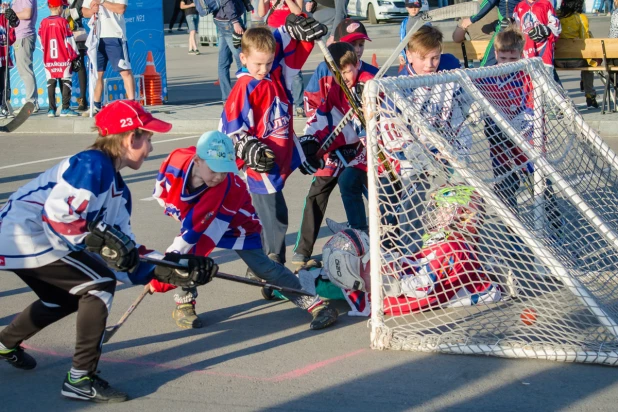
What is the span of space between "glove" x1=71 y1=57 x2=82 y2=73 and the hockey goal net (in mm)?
8170

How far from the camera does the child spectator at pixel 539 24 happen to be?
33.7ft

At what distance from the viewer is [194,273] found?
13.3ft

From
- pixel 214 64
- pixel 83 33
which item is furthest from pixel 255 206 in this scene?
pixel 214 64

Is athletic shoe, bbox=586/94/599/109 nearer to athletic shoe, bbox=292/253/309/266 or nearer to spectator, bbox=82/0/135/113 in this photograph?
spectator, bbox=82/0/135/113

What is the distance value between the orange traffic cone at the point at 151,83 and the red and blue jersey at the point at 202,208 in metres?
8.66

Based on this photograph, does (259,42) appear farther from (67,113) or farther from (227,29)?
(67,113)

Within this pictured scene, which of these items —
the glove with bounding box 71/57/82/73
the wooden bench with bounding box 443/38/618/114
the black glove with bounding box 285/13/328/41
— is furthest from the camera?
the glove with bounding box 71/57/82/73

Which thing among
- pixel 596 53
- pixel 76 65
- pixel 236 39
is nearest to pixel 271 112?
pixel 236 39

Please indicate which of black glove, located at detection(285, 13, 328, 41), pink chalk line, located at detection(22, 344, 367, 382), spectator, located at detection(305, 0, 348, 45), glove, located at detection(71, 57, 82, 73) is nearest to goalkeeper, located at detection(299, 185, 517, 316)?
pink chalk line, located at detection(22, 344, 367, 382)

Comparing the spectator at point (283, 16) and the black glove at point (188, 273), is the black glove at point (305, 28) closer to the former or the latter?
the spectator at point (283, 16)

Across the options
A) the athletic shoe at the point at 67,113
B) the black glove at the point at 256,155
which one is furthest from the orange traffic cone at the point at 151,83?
the black glove at the point at 256,155

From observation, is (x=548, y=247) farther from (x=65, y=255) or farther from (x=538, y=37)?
(x=538, y=37)

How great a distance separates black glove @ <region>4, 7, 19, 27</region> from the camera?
1191 centimetres

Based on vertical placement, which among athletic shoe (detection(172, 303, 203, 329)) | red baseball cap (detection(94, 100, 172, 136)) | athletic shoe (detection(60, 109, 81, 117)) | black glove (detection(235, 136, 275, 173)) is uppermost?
red baseball cap (detection(94, 100, 172, 136))
